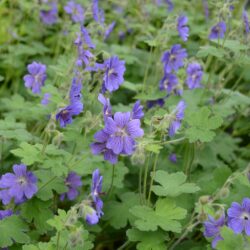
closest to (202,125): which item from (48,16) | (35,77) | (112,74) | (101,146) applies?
(112,74)

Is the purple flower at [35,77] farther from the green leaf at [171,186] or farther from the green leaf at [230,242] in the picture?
the green leaf at [230,242]

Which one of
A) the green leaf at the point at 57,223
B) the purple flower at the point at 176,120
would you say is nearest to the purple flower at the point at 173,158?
the purple flower at the point at 176,120

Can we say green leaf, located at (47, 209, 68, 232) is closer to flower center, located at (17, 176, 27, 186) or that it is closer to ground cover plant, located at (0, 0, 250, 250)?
ground cover plant, located at (0, 0, 250, 250)

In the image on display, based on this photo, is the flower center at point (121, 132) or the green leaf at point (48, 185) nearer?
the flower center at point (121, 132)

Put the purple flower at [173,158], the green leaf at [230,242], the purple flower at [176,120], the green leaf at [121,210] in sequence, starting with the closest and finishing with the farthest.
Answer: the green leaf at [230,242], the purple flower at [176,120], the green leaf at [121,210], the purple flower at [173,158]

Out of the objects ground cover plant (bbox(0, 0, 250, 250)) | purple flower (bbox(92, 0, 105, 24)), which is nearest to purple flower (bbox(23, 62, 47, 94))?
ground cover plant (bbox(0, 0, 250, 250))

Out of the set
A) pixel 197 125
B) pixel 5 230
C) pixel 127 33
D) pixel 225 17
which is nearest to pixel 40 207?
pixel 5 230

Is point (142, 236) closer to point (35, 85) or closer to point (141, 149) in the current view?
point (141, 149)
